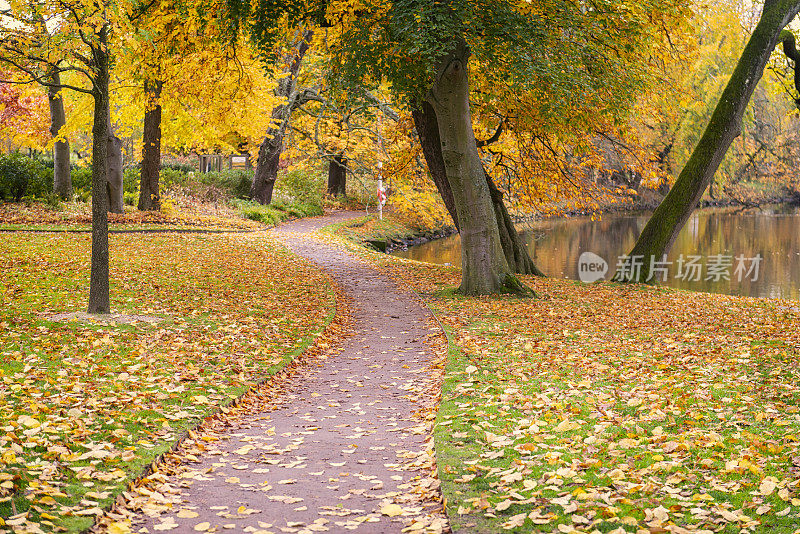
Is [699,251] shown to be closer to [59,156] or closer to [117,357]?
[59,156]

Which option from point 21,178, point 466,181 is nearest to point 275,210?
point 21,178

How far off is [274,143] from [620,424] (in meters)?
27.7

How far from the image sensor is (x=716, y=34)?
2053 centimetres

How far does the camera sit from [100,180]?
34.1 ft

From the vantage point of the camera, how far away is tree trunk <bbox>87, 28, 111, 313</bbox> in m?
10.3

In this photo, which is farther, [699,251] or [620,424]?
[699,251]

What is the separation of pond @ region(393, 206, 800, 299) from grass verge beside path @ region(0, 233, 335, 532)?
1183 centimetres

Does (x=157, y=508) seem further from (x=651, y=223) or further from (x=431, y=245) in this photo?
(x=431, y=245)

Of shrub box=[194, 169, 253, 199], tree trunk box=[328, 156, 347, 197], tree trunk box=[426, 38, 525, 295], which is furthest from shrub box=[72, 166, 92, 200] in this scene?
tree trunk box=[426, 38, 525, 295]

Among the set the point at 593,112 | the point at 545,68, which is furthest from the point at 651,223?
the point at 545,68

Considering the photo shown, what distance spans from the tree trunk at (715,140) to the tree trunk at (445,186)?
2.60m

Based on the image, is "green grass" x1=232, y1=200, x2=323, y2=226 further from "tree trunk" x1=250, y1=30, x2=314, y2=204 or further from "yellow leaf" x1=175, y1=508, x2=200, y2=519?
"yellow leaf" x1=175, y1=508, x2=200, y2=519

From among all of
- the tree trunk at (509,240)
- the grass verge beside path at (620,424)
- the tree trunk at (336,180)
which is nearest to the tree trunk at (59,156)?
the tree trunk at (509,240)

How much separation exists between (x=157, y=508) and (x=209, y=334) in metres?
5.51
